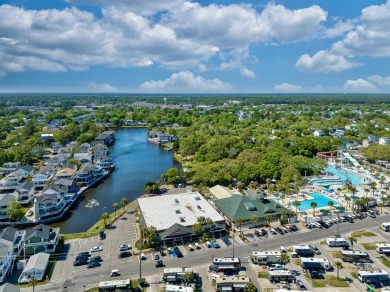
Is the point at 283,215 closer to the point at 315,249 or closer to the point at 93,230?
the point at 315,249

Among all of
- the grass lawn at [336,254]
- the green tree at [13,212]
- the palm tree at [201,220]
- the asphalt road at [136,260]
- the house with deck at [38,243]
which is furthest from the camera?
the green tree at [13,212]

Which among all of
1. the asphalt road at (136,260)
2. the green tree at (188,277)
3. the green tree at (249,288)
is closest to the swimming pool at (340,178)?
the asphalt road at (136,260)

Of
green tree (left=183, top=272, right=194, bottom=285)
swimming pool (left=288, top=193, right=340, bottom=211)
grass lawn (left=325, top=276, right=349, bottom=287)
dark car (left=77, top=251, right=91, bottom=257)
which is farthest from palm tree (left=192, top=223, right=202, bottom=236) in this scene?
swimming pool (left=288, top=193, right=340, bottom=211)

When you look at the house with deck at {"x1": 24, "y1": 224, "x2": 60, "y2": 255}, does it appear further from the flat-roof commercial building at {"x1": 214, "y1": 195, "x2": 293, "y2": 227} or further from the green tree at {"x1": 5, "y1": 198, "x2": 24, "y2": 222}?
the flat-roof commercial building at {"x1": 214, "y1": 195, "x2": 293, "y2": 227}

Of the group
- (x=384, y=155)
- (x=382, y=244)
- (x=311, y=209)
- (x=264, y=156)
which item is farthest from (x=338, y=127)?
(x=382, y=244)

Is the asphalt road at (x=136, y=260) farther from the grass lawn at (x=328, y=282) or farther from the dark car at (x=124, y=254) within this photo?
the grass lawn at (x=328, y=282)

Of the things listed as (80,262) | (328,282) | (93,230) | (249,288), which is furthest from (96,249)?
(328,282)
